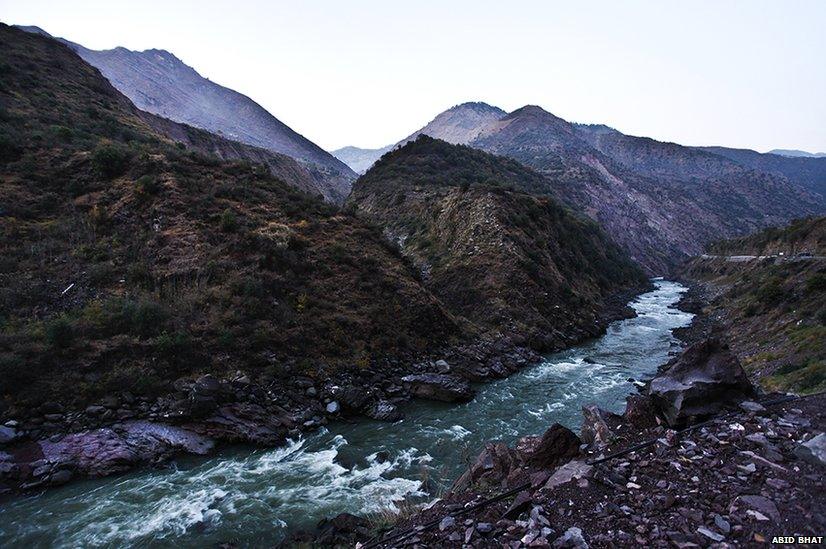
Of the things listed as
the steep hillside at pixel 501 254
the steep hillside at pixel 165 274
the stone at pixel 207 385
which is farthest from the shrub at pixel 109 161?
the steep hillside at pixel 501 254

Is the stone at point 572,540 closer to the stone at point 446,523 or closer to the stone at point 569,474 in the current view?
the stone at point 569,474

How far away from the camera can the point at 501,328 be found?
90.1ft

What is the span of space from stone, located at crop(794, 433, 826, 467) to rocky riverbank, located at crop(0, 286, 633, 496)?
1256cm

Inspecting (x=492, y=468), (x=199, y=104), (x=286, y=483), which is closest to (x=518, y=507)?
(x=492, y=468)

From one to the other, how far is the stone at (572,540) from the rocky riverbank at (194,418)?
36.3ft

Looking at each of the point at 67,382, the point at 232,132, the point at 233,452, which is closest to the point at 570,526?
the point at 233,452

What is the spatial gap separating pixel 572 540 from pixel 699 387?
553 cm

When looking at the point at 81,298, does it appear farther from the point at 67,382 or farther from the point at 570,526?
the point at 570,526

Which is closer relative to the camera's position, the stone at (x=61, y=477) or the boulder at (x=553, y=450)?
the boulder at (x=553, y=450)

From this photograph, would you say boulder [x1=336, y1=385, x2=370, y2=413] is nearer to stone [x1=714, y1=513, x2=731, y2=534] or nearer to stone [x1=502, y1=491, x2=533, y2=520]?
stone [x1=502, y1=491, x2=533, y2=520]

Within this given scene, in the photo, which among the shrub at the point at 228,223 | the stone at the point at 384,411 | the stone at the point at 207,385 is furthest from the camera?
the shrub at the point at 228,223

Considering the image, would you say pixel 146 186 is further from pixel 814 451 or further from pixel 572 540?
pixel 814 451

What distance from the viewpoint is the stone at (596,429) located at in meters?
9.59

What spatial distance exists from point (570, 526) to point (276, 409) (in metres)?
12.4
